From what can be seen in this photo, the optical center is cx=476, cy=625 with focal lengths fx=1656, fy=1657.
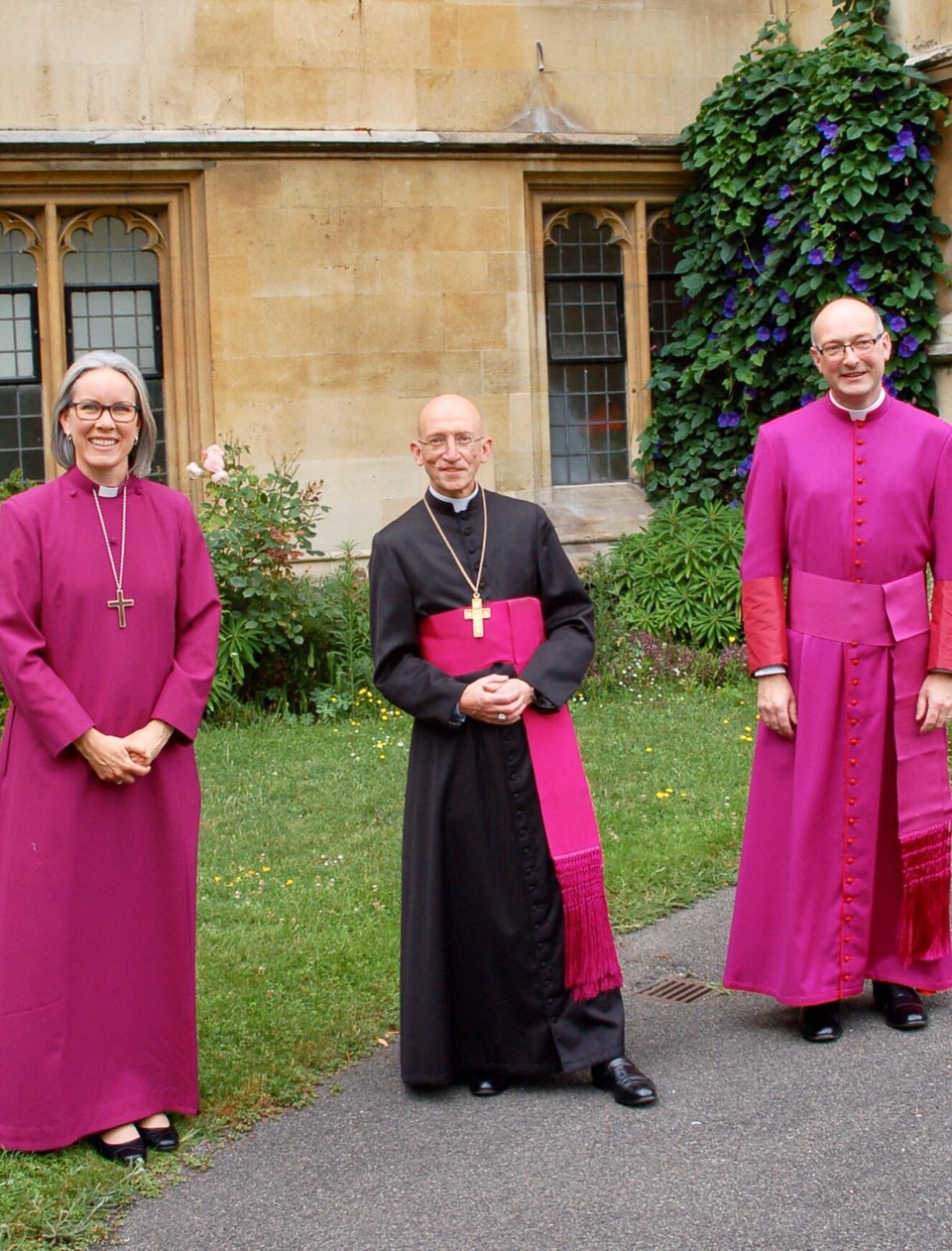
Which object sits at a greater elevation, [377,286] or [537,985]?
[377,286]

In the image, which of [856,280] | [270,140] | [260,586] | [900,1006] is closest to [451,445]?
[900,1006]

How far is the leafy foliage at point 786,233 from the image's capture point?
11.6m

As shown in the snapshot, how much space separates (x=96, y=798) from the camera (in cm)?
430

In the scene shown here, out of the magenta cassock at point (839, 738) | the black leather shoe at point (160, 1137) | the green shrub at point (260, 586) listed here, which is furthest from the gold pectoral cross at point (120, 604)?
the green shrub at point (260, 586)

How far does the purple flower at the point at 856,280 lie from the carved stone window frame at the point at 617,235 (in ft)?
6.09

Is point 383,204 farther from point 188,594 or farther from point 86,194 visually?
point 188,594

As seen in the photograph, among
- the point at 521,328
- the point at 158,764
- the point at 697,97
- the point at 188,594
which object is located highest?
the point at 697,97

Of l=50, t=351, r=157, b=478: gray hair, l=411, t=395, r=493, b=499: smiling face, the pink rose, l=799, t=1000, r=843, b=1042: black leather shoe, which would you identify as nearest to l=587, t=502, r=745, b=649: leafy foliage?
the pink rose

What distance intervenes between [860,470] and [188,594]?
6.76ft

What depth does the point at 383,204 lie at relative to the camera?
11.9 m

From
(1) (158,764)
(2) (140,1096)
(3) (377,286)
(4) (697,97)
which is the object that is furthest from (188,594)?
(4) (697,97)

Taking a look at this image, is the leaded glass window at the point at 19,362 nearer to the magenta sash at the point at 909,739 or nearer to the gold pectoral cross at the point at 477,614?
the gold pectoral cross at the point at 477,614

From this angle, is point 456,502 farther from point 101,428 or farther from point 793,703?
point 793,703

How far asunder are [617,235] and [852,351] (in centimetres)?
852
